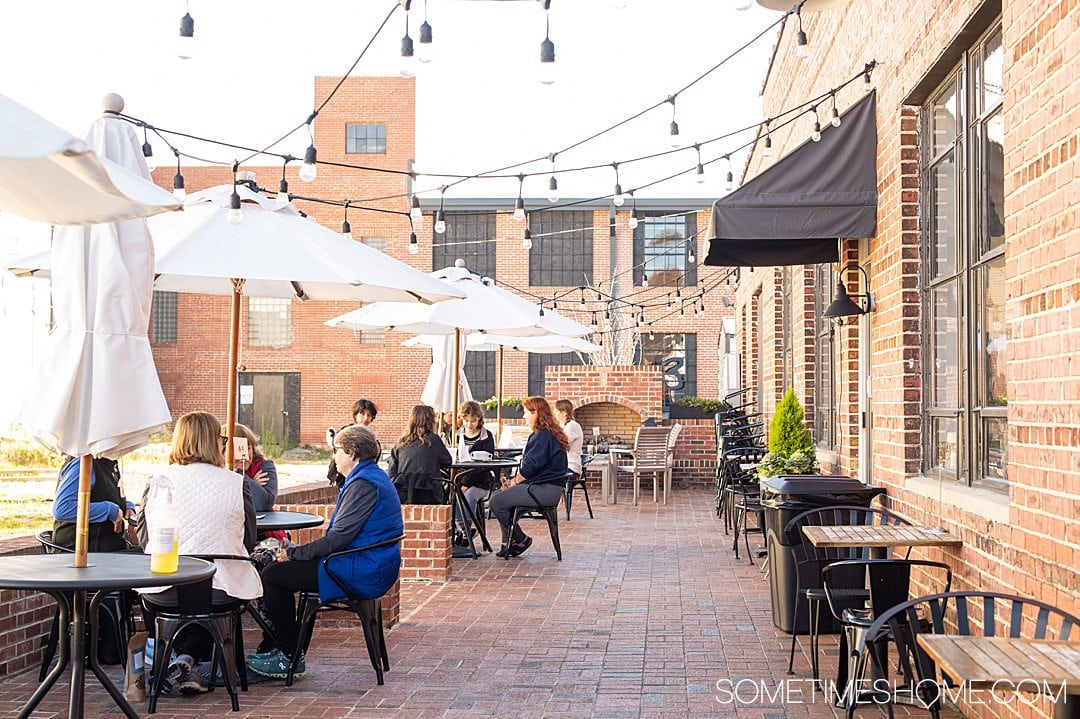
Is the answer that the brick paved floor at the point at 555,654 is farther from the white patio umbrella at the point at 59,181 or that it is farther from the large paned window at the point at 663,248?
the large paned window at the point at 663,248

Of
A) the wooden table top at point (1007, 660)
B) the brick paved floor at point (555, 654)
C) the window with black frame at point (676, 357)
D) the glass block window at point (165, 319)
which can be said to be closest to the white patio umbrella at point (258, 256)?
the brick paved floor at point (555, 654)

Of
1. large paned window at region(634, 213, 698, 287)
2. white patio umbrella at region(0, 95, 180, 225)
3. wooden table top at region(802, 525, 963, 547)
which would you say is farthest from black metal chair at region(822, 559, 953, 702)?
large paned window at region(634, 213, 698, 287)

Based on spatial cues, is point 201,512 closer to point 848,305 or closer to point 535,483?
point 848,305

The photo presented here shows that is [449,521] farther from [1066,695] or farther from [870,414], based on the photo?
[1066,695]

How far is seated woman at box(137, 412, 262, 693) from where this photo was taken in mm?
5469

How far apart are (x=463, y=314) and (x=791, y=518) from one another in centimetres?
509

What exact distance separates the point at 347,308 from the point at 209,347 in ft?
→ 14.3

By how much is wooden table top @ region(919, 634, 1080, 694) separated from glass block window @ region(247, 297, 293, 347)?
30.7 m

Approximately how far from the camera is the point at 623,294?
31812 millimetres

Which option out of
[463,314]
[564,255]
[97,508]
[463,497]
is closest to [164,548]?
[97,508]

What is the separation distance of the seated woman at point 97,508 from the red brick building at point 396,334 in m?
24.8

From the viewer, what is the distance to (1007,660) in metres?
3.08

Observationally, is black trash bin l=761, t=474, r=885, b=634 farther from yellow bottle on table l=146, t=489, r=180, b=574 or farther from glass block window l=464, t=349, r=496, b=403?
glass block window l=464, t=349, r=496, b=403

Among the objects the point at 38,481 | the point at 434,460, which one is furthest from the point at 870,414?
the point at 38,481
